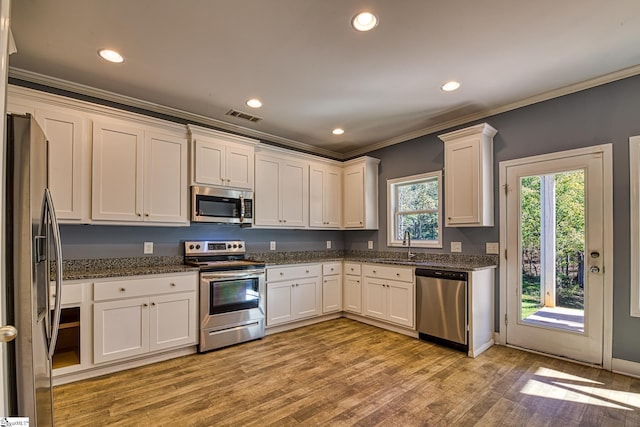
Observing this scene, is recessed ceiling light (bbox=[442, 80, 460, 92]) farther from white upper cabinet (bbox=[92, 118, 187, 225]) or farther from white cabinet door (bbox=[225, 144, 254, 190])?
white upper cabinet (bbox=[92, 118, 187, 225])

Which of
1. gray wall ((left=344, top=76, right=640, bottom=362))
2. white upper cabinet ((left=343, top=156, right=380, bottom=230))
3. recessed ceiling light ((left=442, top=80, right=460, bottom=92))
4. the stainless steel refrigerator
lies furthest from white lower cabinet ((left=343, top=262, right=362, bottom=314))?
the stainless steel refrigerator

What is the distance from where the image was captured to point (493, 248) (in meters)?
3.59

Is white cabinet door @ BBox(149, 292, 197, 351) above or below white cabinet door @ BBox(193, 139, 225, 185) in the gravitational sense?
below

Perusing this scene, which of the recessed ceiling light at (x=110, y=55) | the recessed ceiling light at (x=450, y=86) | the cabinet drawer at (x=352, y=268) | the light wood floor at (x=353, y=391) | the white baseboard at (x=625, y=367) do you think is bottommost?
the light wood floor at (x=353, y=391)

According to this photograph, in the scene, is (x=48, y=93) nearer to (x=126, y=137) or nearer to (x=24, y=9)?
(x=126, y=137)

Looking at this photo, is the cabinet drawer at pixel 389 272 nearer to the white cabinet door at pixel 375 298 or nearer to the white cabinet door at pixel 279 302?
the white cabinet door at pixel 375 298

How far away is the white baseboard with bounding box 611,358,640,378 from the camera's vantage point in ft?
8.76

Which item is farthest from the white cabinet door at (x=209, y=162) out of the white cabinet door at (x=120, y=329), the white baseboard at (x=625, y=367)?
the white baseboard at (x=625, y=367)

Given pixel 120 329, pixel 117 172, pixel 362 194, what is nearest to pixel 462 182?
pixel 362 194

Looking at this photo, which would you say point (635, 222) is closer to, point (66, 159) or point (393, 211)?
point (393, 211)

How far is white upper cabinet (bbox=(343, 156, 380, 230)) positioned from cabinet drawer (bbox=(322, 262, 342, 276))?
72cm

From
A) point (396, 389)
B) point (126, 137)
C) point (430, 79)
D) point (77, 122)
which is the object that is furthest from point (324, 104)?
point (396, 389)

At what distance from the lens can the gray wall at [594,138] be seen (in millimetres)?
2752

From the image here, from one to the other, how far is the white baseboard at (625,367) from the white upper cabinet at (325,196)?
3470mm
